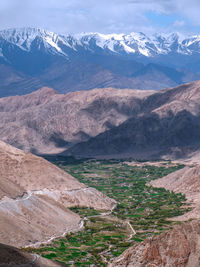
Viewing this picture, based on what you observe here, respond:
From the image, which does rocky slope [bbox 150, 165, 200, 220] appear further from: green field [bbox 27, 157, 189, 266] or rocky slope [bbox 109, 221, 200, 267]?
rocky slope [bbox 109, 221, 200, 267]

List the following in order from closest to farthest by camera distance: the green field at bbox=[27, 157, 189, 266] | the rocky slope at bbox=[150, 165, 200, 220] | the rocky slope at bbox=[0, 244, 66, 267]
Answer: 1. the rocky slope at bbox=[0, 244, 66, 267]
2. the green field at bbox=[27, 157, 189, 266]
3. the rocky slope at bbox=[150, 165, 200, 220]

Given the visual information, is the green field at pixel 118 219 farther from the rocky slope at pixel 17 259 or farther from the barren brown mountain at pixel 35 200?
the rocky slope at pixel 17 259

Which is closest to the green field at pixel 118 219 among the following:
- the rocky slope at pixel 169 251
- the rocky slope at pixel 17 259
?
the rocky slope at pixel 169 251

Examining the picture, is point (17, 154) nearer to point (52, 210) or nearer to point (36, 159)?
point (36, 159)

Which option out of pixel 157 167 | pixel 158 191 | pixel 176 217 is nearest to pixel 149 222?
pixel 176 217

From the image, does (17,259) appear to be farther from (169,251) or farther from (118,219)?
(118,219)

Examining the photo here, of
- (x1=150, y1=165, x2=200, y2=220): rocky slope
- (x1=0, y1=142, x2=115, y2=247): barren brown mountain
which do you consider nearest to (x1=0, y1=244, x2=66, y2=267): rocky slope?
(x1=0, y1=142, x2=115, y2=247): barren brown mountain

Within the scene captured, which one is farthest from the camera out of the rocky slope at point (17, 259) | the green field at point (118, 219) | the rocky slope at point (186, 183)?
the rocky slope at point (186, 183)
